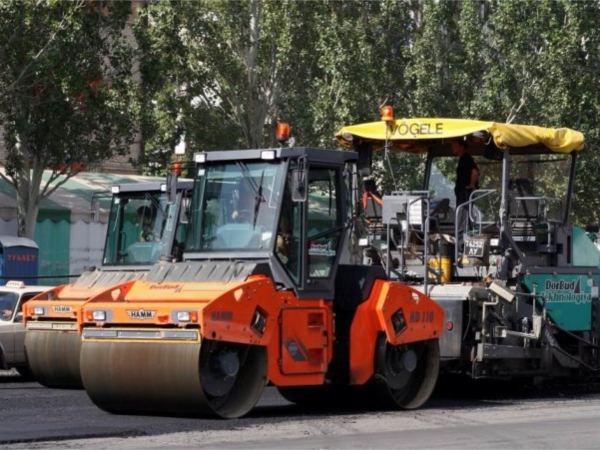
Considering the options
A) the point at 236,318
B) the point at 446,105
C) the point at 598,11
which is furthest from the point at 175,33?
the point at 236,318

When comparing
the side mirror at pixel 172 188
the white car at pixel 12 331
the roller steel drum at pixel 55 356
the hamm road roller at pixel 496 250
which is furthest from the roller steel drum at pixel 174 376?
the white car at pixel 12 331

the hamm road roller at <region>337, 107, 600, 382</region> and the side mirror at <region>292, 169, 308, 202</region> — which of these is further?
the hamm road roller at <region>337, 107, 600, 382</region>

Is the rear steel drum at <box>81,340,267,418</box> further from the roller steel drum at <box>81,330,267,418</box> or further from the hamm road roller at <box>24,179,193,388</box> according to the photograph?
the hamm road roller at <box>24,179,193,388</box>

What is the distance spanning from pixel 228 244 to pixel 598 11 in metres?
25.2

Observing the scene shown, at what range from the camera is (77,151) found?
105ft

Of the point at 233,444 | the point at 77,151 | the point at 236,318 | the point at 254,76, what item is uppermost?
the point at 254,76

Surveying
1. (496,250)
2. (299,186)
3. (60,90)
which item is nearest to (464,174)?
(496,250)

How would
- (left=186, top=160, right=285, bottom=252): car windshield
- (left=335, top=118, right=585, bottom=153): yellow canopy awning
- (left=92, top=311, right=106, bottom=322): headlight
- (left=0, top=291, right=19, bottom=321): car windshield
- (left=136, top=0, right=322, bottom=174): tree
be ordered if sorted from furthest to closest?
(left=136, top=0, right=322, bottom=174): tree → (left=0, top=291, right=19, bottom=321): car windshield → (left=335, top=118, right=585, bottom=153): yellow canopy awning → (left=186, top=160, right=285, bottom=252): car windshield → (left=92, top=311, right=106, bottom=322): headlight

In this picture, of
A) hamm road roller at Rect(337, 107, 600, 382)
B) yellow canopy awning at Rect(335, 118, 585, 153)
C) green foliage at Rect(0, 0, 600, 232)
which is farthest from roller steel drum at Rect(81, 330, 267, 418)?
green foliage at Rect(0, 0, 600, 232)

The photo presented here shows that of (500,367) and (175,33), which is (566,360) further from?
(175,33)

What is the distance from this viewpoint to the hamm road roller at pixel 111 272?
16.6 metres

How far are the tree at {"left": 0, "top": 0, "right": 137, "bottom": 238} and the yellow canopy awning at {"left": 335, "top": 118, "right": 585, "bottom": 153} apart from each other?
1226 centimetres

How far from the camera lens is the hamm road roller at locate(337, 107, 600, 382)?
53.4 feet

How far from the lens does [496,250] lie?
656 inches
